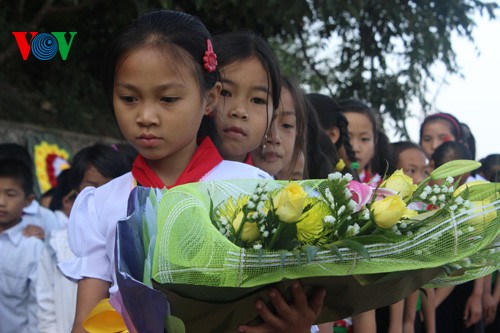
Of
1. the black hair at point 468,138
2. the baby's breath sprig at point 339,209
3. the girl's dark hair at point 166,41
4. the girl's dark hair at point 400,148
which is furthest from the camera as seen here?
the black hair at point 468,138

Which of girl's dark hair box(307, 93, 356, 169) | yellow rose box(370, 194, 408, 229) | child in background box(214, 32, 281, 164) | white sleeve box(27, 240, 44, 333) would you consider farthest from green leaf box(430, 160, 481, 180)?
white sleeve box(27, 240, 44, 333)

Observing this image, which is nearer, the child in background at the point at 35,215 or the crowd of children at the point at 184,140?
the crowd of children at the point at 184,140

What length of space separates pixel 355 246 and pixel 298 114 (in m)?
1.75

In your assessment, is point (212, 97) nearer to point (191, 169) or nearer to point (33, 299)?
point (191, 169)

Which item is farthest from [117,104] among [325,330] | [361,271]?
[325,330]

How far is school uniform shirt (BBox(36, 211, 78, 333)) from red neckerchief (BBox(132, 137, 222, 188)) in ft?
6.41

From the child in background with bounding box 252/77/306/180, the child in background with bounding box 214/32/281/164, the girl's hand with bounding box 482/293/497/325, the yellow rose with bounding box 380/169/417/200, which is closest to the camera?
the yellow rose with bounding box 380/169/417/200

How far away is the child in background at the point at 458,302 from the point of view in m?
5.79

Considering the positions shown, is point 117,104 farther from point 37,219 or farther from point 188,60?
point 37,219

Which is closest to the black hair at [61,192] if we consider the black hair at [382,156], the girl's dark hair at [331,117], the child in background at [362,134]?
the girl's dark hair at [331,117]

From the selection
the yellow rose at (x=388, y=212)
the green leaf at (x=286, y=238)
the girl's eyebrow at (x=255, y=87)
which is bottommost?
the green leaf at (x=286, y=238)

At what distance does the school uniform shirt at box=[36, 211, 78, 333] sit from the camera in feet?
14.1

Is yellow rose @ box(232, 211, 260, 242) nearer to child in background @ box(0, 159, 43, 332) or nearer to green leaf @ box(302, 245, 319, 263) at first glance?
green leaf @ box(302, 245, 319, 263)

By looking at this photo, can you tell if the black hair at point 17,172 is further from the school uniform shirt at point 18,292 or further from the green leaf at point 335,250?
the green leaf at point 335,250
